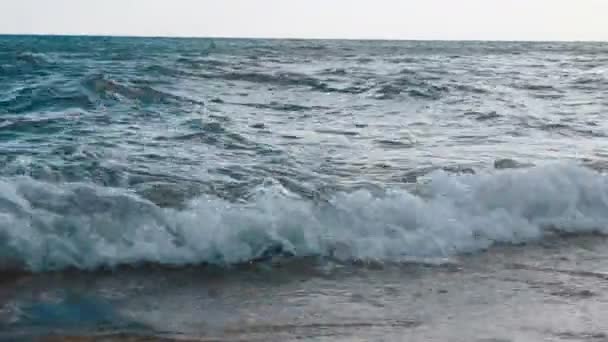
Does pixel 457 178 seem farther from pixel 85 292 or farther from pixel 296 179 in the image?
pixel 85 292

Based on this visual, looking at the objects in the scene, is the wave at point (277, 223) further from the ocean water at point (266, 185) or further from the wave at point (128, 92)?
the wave at point (128, 92)

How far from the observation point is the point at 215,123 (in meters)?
8.99

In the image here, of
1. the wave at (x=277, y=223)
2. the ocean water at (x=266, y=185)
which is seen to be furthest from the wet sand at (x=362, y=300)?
the wave at (x=277, y=223)

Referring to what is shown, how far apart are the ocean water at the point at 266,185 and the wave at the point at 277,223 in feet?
0.04

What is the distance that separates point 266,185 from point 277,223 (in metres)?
0.84

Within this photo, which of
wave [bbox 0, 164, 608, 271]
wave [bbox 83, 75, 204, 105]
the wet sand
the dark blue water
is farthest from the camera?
wave [bbox 83, 75, 204, 105]

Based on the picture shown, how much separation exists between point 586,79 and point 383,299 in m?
15.7

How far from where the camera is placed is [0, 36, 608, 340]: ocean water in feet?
14.5

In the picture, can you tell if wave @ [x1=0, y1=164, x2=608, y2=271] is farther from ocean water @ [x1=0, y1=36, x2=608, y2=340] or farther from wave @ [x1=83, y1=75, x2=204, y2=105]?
wave @ [x1=83, y1=75, x2=204, y2=105]

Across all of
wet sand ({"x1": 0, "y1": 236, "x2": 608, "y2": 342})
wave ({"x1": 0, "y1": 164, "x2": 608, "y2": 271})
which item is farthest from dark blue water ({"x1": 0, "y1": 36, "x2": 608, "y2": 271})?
wet sand ({"x1": 0, "y1": 236, "x2": 608, "y2": 342})

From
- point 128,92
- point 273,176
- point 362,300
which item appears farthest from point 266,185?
point 128,92

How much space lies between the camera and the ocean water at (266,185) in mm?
4410

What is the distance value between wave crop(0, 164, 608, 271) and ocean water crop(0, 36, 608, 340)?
13 millimetres

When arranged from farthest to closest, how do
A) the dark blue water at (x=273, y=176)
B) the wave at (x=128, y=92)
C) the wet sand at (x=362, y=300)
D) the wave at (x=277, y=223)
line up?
the wave at (x=128, y=92) → the dark blue water at (x=273, y=176) → the wave at (x=277, y=223) → the wet sand at (x=362, y=300)
